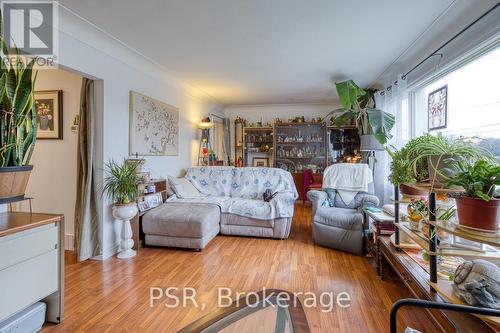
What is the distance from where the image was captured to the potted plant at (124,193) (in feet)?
9.11

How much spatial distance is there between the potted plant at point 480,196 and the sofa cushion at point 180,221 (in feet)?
7.83

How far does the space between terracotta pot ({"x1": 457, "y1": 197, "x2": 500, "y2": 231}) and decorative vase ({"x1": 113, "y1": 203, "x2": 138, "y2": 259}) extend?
2856mm

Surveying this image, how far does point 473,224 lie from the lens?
1.18m

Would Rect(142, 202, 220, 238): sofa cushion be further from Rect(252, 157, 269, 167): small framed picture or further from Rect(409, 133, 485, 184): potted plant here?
Rect(252, 157, 269, 167): small framed picture

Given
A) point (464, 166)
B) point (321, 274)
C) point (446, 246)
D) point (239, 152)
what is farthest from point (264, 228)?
point (239, 152)

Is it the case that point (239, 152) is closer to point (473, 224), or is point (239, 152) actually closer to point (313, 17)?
point (313, 17)

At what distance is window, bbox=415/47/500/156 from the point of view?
1965 millimetres

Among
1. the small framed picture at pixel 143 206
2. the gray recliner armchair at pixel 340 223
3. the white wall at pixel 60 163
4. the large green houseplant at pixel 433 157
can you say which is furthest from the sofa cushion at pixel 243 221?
the large green houseplant at pixel 433 157

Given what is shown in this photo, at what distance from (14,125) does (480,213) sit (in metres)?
2.55

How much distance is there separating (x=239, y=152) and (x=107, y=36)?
4180 mm

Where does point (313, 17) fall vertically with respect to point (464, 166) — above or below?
above

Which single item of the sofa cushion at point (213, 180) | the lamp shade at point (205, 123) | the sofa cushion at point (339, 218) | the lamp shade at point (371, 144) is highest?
the lamp shade at point (205, 123)

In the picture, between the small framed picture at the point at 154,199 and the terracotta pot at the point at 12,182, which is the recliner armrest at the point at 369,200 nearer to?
the small framed picture at the point at 154,199

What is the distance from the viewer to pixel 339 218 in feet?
9.71
